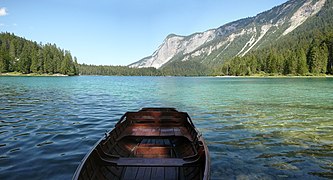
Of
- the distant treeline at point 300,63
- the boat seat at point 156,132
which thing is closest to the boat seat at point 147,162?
the boat seat at point 156,132

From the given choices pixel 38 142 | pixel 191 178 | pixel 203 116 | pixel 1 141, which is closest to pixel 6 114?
pixel 1 141

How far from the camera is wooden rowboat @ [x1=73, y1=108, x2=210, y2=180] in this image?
22.5 feet

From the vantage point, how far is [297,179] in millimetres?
8734

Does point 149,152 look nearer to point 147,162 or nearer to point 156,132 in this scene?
point 156,132

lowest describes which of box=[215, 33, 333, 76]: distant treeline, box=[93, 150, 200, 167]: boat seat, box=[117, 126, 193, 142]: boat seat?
box=[117, 126, 193, 142]: boat seat

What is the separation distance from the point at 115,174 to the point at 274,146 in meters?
9.23

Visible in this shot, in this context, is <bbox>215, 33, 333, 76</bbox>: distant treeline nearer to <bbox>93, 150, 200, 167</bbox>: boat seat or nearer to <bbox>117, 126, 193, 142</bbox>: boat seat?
<bbox>117, 126, 193, 142</bbox>: boat seat

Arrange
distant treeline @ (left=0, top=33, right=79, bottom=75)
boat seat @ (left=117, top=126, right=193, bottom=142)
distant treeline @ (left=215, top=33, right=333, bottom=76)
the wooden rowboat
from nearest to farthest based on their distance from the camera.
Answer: the wooden rowboat < boat seat @ (left=117, top=126, right=193, bottom=142) < distant treeline @ (left=215, top=33, right=333, bottom=76) < distant treeline @ (left=0, top=33, right=79, bottom=75)

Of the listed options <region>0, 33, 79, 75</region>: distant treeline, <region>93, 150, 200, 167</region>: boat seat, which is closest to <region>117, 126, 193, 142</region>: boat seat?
<region>93, 150, 200, 167</region>: boat seat

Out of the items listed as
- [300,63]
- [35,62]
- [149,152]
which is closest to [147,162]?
[149,152]

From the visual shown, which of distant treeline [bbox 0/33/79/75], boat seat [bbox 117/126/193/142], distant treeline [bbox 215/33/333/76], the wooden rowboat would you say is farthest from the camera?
distant treeline [bbox 0/33/79/75]

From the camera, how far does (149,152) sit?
9.96 m

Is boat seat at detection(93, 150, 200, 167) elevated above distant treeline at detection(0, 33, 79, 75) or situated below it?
below

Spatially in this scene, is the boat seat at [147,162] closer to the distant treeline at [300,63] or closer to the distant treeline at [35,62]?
the distant treeline at [300,63]
